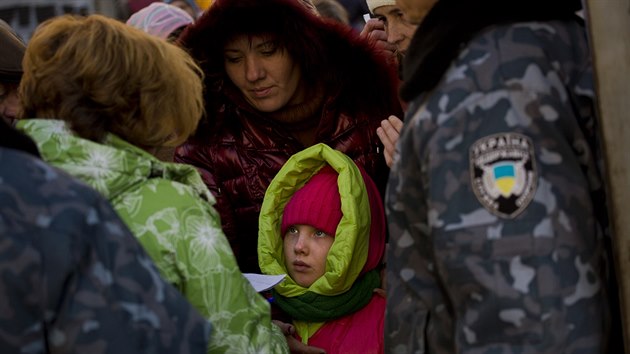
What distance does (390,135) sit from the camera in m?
3.62

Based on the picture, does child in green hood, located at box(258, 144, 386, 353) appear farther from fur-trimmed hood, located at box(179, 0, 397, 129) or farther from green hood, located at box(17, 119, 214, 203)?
green hood, located at box(17, 119, 214, 203)

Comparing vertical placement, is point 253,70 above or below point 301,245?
above

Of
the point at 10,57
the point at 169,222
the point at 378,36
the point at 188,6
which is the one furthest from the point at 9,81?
the point at 188,6

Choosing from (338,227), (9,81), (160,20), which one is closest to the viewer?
(338,227)

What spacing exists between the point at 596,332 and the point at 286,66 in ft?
7.35

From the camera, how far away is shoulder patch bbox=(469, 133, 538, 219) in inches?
92.8

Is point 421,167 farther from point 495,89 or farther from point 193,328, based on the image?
point 193,328

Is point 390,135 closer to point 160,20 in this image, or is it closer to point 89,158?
point 89,158

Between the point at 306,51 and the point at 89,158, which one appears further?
the point at 306,51

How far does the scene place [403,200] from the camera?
262 cm

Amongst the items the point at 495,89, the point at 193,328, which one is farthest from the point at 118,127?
the point at 495,89

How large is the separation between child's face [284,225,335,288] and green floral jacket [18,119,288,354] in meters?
1.06

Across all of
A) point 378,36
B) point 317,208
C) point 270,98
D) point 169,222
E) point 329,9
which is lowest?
point 317,208

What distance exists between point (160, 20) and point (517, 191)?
10.8 ft
